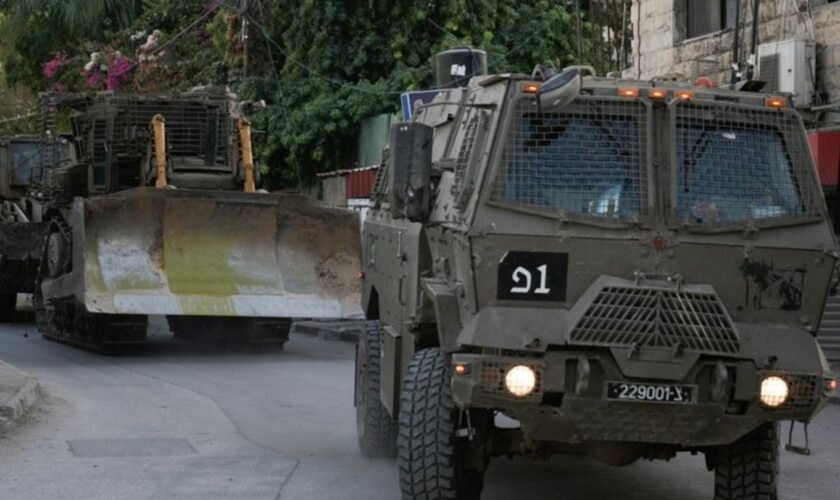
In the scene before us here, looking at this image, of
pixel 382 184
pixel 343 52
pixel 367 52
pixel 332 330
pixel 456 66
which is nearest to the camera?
pixel 382 184

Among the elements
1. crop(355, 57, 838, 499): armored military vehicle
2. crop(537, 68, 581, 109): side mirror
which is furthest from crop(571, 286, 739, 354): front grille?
crop(537, 68, 581, 109): side mirror

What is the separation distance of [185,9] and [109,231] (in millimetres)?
18343

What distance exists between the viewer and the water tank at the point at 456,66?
48.5 feet

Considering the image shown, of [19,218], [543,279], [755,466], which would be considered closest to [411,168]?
[543,279]

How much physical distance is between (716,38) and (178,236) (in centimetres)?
708

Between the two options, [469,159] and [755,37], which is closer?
[469,159]

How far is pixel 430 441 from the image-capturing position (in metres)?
7.62

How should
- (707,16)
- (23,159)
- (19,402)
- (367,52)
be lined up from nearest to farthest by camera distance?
(19,402), (707,16), (23,159), (367,52)

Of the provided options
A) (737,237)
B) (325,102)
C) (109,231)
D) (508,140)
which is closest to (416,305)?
Result: (508,140)

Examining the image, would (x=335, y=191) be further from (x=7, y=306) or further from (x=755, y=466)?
(x=755, y=466)

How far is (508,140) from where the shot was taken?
766 cm

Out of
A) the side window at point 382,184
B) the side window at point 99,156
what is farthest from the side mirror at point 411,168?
the side window at point 99,156

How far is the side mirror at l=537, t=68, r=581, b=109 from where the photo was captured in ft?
24.3

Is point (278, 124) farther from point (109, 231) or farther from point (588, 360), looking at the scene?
point (588, 360)
